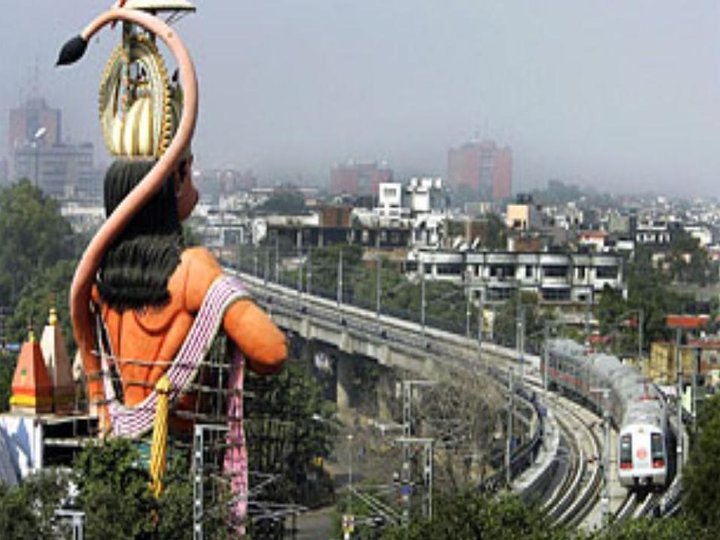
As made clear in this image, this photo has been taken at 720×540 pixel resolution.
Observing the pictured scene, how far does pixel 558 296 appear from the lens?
8856cm

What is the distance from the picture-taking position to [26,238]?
9150cm

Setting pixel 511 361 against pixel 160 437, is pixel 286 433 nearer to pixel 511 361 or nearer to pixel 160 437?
pixel 160 437

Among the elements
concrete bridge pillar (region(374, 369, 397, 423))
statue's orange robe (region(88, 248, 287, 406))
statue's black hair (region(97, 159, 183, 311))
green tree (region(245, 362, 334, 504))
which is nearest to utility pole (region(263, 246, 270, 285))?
concrete bridge pillar (region(374, 369, 397, 423))

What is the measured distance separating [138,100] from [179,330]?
3.49 meters

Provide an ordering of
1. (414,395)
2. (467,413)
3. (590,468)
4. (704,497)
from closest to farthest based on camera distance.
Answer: (704,497) < (590,468) < (467,413) < (414,395)

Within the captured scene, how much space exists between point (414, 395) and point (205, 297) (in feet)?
74.7

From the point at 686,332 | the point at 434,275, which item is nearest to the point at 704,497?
the point at 686,332

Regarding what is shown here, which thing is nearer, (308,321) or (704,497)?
(704,497)

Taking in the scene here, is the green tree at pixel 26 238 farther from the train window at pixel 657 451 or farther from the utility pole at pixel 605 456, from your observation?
the train window at pixel 657 451

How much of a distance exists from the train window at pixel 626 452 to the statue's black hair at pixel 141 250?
12400 mm

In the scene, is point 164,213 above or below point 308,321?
above

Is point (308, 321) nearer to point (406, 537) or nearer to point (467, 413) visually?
point (467, 413)

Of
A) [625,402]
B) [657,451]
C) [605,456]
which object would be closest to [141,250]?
[657,451]

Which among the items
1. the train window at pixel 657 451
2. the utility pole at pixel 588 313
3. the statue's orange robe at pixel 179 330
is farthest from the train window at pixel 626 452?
the utility pole at pixel 588 313
